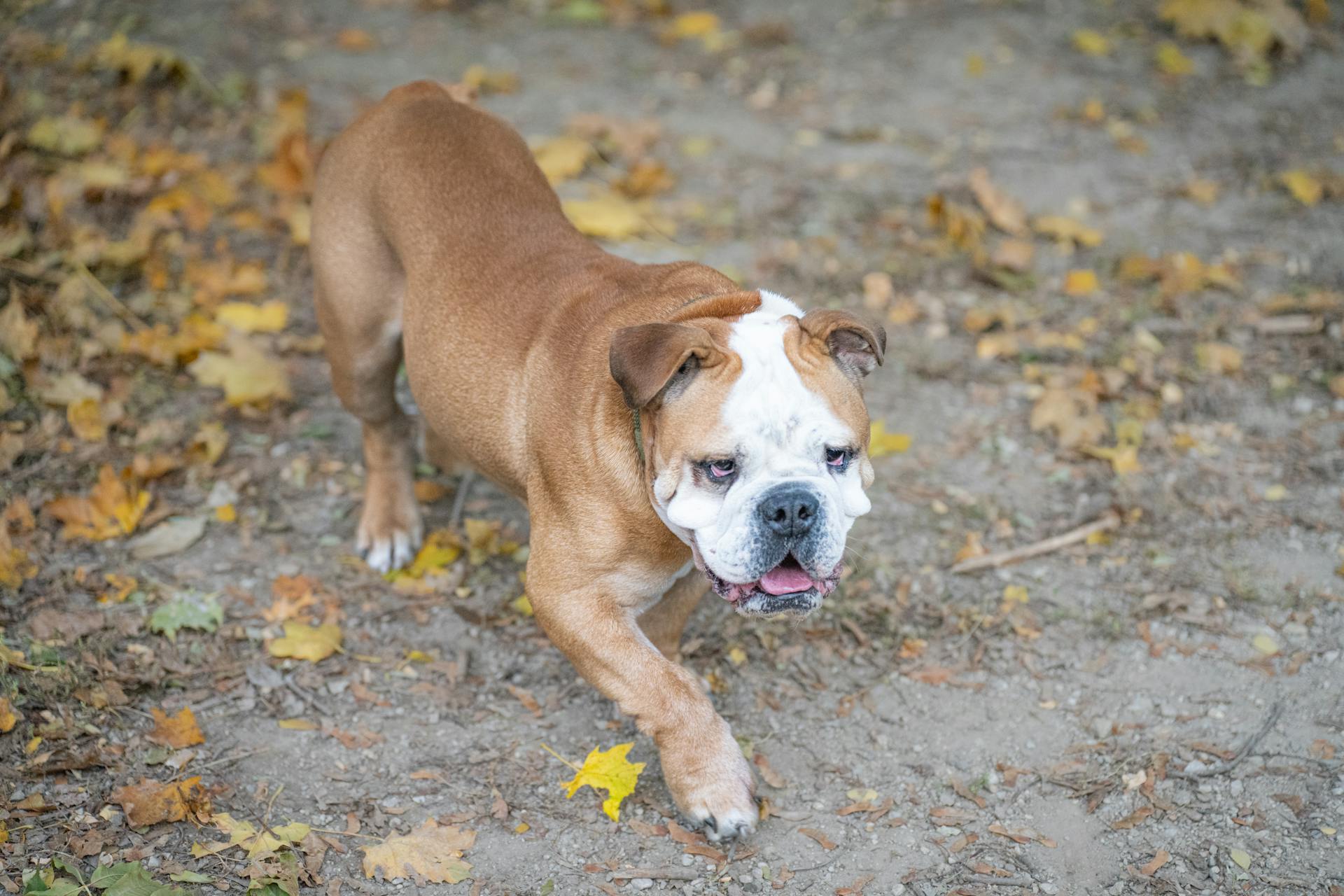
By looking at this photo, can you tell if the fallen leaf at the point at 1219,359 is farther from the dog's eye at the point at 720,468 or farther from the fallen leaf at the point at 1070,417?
the dog's eye at the point at 720,468

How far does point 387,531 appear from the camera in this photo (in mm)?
5168

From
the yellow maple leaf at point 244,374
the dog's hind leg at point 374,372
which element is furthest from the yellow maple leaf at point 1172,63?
the yellow maple leaf at point 244,374

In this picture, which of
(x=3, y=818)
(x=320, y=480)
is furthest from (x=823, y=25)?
(x=3, y=818)

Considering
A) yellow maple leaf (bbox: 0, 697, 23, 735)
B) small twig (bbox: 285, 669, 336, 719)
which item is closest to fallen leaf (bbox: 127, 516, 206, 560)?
small twig (bbox: 285, 669, 336, 719)

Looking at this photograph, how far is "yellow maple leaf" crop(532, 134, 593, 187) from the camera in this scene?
7.36 m

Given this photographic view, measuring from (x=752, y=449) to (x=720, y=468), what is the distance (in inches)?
4.3

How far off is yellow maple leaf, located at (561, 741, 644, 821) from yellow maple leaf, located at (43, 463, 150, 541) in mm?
2324

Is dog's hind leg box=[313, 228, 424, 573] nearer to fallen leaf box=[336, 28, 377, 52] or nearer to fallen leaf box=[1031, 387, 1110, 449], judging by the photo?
fallen leaf box=[1031, 387, 1110, 449]

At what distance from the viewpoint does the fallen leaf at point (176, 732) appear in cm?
406

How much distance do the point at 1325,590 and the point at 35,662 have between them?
15.8 feet

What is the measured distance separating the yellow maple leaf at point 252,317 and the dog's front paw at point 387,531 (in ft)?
4.96

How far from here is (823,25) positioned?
9.38 meters

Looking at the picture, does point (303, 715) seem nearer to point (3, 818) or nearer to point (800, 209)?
point (3, 818)

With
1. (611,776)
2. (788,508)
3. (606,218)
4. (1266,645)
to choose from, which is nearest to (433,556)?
(611,776)
